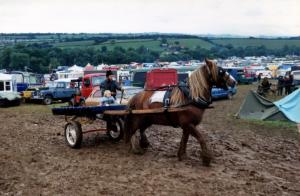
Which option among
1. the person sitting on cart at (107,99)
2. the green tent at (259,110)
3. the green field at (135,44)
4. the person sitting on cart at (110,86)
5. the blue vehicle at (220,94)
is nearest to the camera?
the person sitting on cart at (107,99)

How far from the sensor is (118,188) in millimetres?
8344

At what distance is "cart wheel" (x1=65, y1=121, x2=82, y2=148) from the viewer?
12.3m

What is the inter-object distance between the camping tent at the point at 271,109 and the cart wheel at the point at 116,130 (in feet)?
29.9

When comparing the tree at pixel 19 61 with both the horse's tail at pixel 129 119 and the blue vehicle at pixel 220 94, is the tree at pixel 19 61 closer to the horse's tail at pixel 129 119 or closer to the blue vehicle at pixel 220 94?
the blue vehicle at pixel 220 94

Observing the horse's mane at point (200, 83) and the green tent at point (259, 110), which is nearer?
the horse's mane at point (200, 83)

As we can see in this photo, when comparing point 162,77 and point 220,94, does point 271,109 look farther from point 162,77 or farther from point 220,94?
point 162,77

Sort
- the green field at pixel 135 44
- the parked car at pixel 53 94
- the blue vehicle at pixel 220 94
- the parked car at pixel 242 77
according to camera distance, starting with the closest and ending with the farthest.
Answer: the blue vehicle at pixel 220 94 < the parked car at pixel 53 94 < the parked car at pixel 242 77 < the green field at pixel 135 44

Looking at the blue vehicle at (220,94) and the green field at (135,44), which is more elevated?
the green field at (135,44)

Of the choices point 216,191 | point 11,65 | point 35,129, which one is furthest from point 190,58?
point 216,191

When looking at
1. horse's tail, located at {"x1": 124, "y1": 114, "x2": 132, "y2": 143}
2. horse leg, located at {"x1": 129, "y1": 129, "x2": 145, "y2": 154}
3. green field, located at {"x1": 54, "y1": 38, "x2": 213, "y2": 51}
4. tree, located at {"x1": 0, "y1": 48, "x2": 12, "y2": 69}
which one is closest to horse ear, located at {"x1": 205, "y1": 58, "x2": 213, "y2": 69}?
horse's tail, located at {"x1": 124, "y1": 114, "x2": 132, "y2": 143}

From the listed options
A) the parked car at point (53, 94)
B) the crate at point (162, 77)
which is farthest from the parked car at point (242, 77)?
the parked car at point (53, 94)

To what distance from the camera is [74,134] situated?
12.6 meters

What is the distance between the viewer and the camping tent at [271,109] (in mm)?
20250

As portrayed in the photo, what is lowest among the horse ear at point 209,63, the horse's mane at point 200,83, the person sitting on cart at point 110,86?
the person sitting on cart at point 110,86
